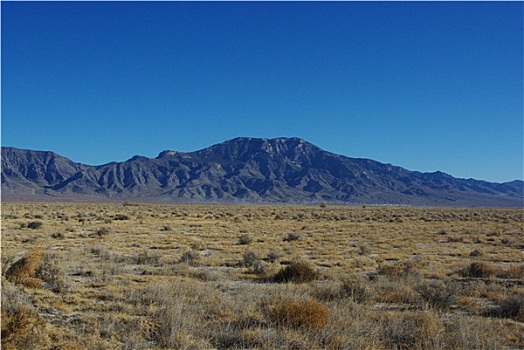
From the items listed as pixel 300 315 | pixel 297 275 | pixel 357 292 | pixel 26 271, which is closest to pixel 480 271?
pixel 297 275

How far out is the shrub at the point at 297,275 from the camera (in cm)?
1266

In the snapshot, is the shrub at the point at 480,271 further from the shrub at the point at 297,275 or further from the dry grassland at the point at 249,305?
the shrub at the point at 297,275

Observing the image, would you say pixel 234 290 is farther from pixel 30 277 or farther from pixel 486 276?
pixel 486 276

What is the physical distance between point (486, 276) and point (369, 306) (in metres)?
7.05

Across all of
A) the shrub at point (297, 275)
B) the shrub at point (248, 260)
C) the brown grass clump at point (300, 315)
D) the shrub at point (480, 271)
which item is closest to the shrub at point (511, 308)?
the brown grass clump at point (300, 315)

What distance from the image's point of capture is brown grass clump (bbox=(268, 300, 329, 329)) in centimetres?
754

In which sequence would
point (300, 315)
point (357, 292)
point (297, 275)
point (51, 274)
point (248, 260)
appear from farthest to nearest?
1. point (248, 260)
2. point (297, 275)
3. point (51, 274)
4. point (357, 292)
5. point (300, 315)

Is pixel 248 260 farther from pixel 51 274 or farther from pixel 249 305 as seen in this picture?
pixel 249 305

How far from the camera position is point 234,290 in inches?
444

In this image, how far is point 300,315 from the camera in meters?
7.67

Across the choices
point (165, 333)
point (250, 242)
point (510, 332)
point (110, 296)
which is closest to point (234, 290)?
point (110, 296)

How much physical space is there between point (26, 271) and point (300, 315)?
307 inches

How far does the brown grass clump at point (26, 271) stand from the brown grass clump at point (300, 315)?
20.9 feet

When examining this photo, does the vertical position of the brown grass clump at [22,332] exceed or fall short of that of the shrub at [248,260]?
it exceeds it
